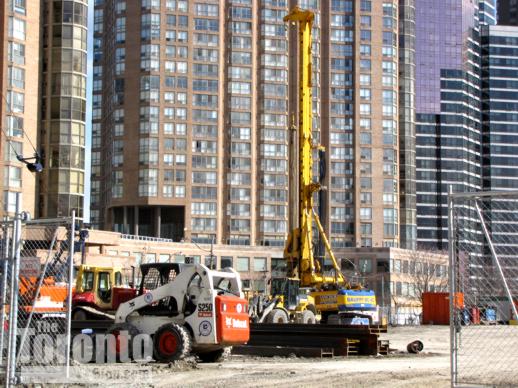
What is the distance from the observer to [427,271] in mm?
131875

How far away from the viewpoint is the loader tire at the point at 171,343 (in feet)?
75.1

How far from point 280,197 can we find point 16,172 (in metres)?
63.7

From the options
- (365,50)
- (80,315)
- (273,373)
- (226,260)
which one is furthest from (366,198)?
(273,373)

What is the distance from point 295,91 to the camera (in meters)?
143

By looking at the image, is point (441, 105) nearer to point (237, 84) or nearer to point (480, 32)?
point (480, 32)

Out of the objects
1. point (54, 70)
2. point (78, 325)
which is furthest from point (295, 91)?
point (78, 325)

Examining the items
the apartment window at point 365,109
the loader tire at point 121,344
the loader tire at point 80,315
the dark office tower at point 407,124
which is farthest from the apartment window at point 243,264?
the loader tire at point 121,344

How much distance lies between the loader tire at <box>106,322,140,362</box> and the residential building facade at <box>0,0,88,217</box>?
187 feet

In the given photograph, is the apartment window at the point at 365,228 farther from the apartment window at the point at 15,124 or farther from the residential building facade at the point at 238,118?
the apartment window at the point at 15,124

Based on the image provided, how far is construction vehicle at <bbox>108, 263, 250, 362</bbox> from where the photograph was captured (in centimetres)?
2320

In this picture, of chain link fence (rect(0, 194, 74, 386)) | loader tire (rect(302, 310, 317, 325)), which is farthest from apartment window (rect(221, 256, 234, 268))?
chain link fence (rect(0, 194, 74, 386))

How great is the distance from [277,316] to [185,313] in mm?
15514

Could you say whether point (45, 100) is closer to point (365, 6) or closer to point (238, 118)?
point (238, 118)

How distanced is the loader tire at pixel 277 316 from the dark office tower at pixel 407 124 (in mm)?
123398
